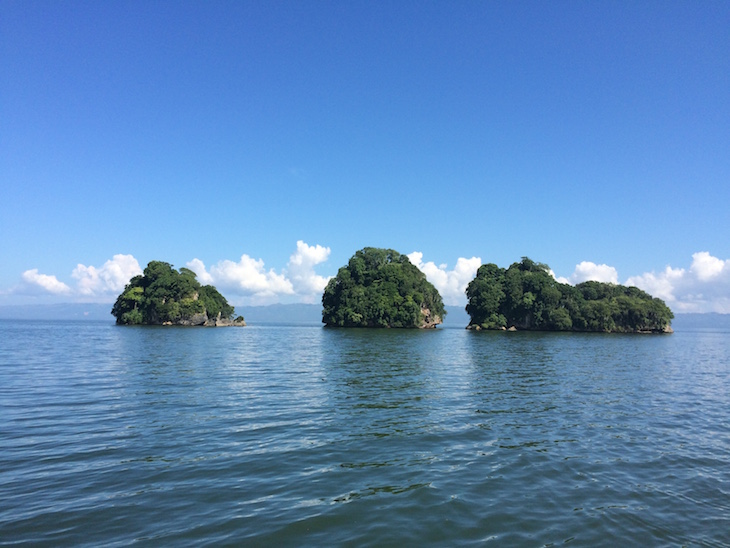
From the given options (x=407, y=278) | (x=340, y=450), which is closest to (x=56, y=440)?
(x=340, y=450)

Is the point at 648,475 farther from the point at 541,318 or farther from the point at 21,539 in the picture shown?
the point at 541,318

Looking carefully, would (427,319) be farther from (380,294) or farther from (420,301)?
(380,294)

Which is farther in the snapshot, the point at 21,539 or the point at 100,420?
the point at 100,420

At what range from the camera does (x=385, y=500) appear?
9297 millimetres

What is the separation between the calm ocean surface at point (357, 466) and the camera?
26.3 feet

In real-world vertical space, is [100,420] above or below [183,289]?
below

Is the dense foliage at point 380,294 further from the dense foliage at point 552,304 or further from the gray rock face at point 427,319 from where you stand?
the dense foliage at point 552,304

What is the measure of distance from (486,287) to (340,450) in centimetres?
14061

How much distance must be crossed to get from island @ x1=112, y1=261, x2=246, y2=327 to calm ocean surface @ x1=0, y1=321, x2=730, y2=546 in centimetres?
13299

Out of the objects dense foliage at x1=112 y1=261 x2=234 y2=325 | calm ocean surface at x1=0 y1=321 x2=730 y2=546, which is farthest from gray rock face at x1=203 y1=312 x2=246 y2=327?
calm ocean surface at x1=0 y1=321 x2=730 y2=546

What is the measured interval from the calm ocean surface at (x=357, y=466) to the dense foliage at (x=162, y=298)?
133 metres

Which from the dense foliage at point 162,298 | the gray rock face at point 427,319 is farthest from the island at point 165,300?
the gray rock face at point 427,319

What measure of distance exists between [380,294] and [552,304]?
178 ft

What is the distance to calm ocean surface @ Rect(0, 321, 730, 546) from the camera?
801 cm
